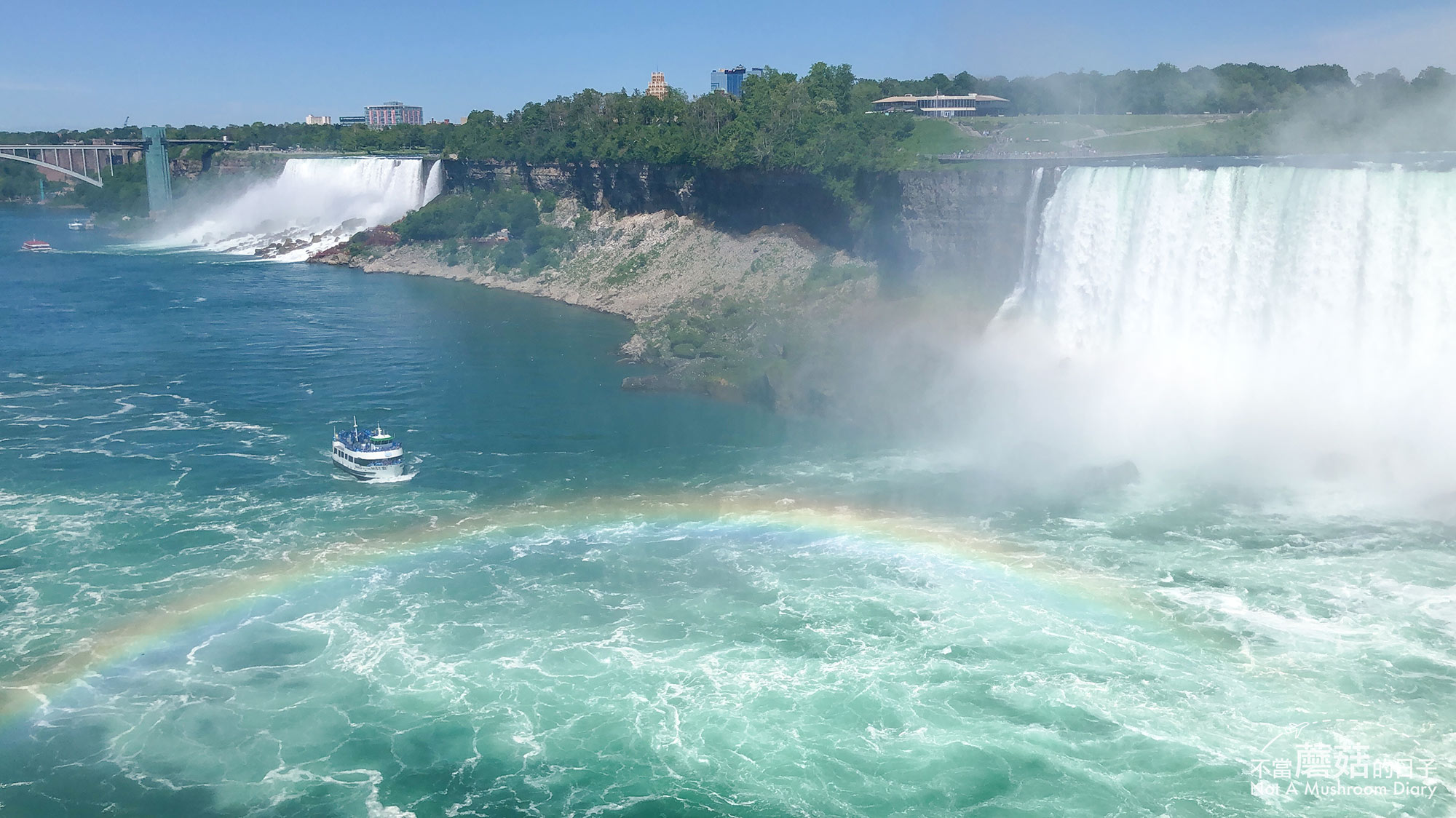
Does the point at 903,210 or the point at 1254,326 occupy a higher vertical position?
the point at 903,210

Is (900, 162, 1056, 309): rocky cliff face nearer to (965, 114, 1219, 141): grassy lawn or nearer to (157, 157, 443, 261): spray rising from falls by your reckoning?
(965, 114, 1219, 141): grassy lawn

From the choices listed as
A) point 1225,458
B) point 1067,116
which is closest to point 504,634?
point 1225,458

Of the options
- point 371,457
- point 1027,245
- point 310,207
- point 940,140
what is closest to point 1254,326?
point 1027,245

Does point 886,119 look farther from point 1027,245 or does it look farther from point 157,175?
point 157,175

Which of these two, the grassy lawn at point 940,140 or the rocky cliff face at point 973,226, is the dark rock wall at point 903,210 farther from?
the grassy lawn at point 940,140

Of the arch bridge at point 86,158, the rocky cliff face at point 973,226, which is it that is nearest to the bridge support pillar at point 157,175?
the arch bridge at point 86,158

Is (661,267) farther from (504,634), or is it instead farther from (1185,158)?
(504,634)
